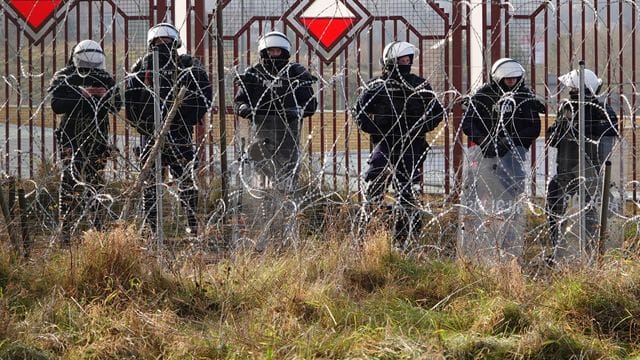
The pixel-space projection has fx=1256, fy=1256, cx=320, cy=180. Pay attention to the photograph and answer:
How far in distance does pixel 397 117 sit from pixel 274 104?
908mm

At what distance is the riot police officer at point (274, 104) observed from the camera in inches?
360

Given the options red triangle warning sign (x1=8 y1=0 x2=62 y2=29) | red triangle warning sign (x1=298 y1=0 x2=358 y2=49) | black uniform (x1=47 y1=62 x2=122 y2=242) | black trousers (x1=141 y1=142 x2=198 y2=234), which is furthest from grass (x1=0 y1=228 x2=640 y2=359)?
red triangle warning sign (x1=8 y1=0 x2=62 y2=29)

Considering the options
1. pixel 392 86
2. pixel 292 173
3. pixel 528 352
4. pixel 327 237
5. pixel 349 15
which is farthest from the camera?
pixel 349 15

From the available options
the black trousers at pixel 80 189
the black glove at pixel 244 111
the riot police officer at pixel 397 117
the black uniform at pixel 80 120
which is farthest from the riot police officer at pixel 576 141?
the black uniform at pixel 80 120

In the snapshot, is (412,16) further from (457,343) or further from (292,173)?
(457,343)

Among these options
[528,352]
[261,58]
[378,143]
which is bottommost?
[528,352]

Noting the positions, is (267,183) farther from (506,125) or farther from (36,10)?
(36,10)

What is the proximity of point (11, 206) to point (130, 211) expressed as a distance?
0.85 metres

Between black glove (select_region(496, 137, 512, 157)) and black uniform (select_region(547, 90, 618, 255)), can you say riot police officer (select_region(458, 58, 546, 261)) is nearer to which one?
black glove (select_region(496, 137, 512, 157))

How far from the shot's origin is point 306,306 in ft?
21.7

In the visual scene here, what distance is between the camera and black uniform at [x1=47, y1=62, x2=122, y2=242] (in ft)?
28.3

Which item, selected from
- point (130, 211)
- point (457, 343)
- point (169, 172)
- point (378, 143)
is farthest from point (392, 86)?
point (457, 343)

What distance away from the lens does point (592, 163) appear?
8.65m

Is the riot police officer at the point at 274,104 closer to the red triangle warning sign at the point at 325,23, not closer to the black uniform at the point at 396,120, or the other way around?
the black uniform at the point at 396,120
